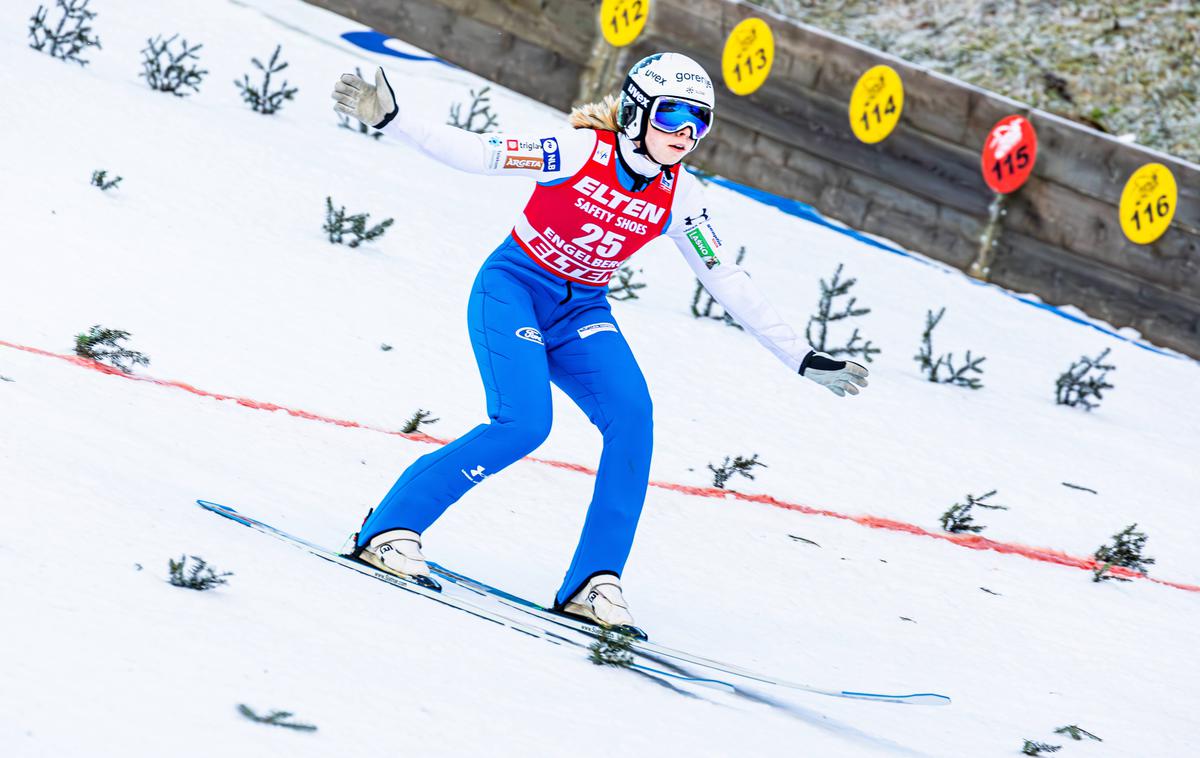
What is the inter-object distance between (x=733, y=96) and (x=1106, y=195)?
306 centimetres

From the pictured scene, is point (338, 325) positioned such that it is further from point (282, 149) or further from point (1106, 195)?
point (1106, 195)

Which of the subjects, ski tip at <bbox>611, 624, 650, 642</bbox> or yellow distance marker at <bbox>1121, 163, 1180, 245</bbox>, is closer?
ski tip at <bbox>611, 624, 650, 642</bbox>

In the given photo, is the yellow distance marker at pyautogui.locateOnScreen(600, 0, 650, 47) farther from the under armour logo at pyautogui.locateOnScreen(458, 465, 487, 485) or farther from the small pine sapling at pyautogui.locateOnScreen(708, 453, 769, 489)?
the under armour logo at pyautogui.locateOnScreen(458, 465, 487, 485)

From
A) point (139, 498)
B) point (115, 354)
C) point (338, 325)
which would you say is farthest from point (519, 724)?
point (338, 325)

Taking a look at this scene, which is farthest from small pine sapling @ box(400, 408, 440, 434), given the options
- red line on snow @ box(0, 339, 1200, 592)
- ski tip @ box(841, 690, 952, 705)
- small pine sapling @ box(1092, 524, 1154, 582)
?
small pine sapling @ box(1092, 524, 1154, 582)

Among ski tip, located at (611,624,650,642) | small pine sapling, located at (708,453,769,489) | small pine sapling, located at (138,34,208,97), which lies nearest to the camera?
ski tip, located at (611,624,650,642)

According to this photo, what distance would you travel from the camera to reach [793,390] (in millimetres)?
7473

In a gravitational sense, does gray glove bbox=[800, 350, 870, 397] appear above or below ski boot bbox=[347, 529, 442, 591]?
above

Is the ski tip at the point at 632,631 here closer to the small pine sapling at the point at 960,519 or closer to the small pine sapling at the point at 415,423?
the small pine sapling at the point at 415,423

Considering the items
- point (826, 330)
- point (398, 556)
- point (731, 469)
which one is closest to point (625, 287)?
point (826, 330)

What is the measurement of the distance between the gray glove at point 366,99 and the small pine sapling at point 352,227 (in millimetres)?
3845

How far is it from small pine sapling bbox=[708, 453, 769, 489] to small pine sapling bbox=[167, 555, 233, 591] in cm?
296

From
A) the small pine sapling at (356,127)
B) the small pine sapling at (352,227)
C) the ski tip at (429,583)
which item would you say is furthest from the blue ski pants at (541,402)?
the small pine sapling at (356,127)

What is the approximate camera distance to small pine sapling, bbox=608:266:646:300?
7977 mm
